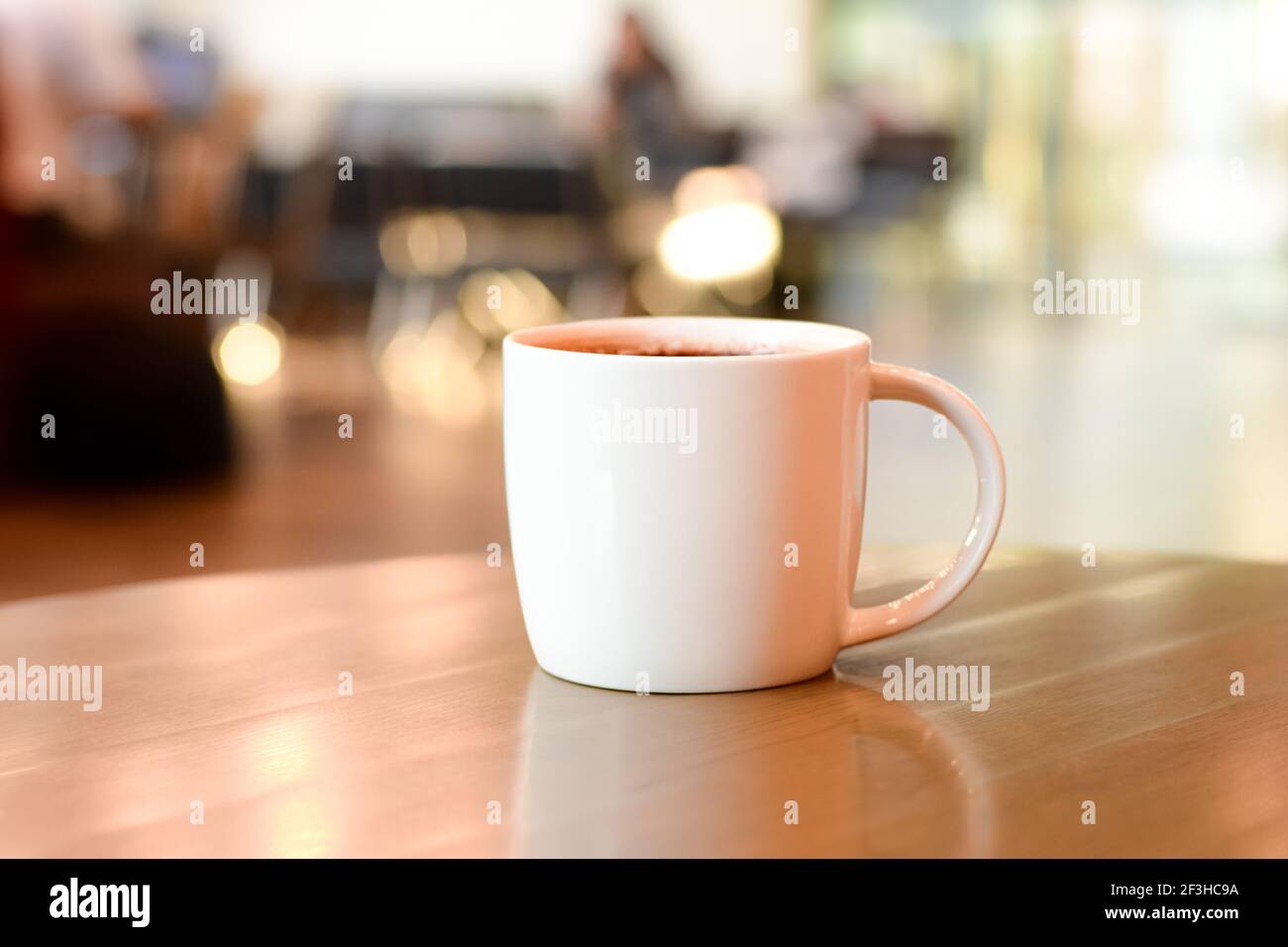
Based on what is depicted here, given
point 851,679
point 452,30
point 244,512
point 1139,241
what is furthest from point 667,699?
point 452,30

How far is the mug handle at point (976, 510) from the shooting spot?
637 millimetres

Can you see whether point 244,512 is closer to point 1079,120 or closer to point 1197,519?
point 1197,519

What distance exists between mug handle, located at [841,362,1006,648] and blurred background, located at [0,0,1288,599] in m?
0.24
